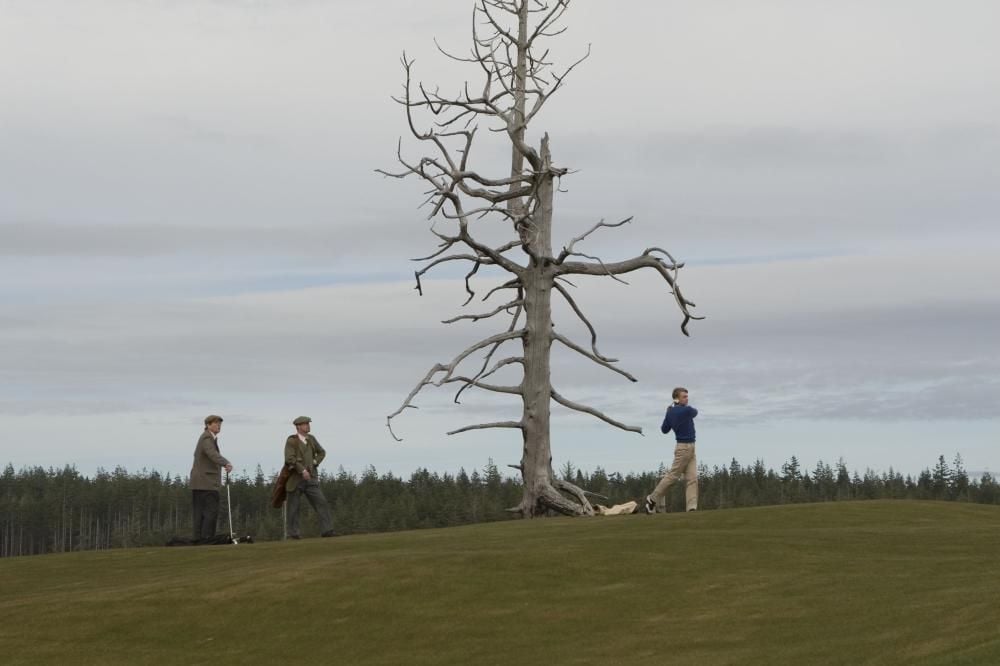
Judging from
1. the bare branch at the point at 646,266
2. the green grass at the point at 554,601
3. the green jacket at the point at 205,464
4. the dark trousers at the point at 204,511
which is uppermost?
the bare branch at the point at 646,266

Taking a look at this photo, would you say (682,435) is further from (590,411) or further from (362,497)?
(362,497)

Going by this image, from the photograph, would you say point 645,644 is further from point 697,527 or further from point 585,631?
point 697,527

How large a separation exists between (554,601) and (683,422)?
37.6 ft

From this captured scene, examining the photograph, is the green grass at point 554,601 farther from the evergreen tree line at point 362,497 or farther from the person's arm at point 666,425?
the evergreen tree line at point 362,497

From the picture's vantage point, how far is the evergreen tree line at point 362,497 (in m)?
112

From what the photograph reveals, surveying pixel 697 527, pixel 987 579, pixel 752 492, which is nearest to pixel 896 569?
pixel 987 579

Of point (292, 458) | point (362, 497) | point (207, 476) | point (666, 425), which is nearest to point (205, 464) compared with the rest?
point (207, 476)

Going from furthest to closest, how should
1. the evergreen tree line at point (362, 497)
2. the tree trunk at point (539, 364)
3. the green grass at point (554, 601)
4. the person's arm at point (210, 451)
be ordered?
the evergreen tree line at point (362, 497) < the tree trunk at point (539, 364) < the person's arm at point (210, 451) < the green grass at point (554, 601)

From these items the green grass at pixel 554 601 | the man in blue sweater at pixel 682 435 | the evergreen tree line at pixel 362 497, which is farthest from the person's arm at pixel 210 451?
the evergreen tree line at pixel 362 497

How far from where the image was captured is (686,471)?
103 ft

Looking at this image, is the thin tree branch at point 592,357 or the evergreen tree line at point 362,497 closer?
the thin tree branch at point 592,357

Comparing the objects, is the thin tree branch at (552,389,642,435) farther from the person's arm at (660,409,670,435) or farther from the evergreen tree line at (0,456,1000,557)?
the evergreen tree line at (0,456,1000,557)

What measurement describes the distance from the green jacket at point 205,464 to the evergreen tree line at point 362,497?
210ft

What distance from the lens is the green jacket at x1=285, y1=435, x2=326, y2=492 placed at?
1199 inches
